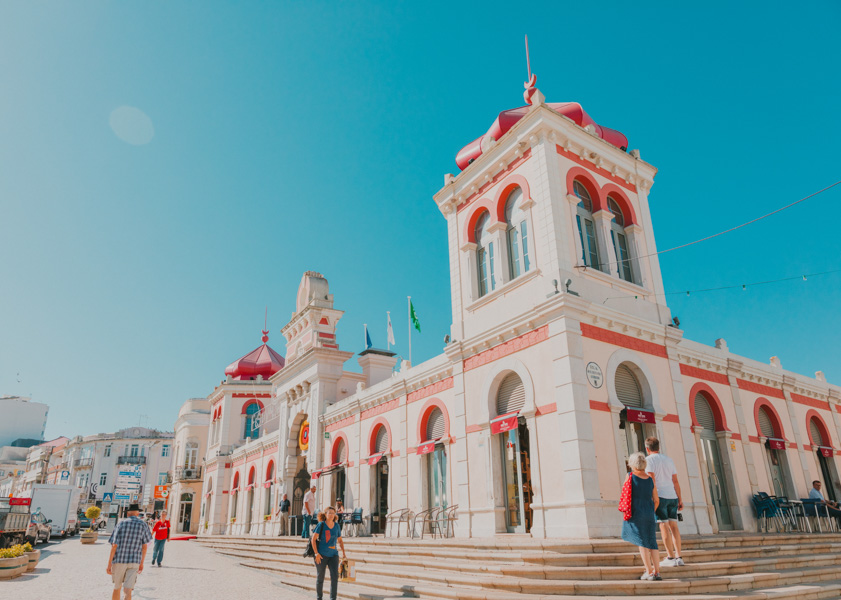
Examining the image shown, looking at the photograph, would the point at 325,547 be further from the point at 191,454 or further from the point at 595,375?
the point at 191,454

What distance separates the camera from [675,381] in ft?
42.7

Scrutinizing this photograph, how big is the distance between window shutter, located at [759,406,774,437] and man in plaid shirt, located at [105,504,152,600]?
55.0 feet

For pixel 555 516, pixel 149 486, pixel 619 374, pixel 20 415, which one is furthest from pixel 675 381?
pixel 20 415

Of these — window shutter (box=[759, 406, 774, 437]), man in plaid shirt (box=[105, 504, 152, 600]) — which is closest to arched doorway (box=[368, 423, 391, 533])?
man in plaid shirt (box=[105, 504, 152, 600])

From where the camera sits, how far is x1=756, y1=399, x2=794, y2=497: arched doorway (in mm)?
16156

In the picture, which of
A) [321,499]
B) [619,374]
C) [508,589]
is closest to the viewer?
[508,589]

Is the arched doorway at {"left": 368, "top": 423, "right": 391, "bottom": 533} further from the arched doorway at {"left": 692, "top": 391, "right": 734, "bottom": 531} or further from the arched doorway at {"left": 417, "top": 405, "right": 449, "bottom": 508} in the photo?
the arched doorway at {"left": 692, "top": 391, "right": 734, "bottom": 531}

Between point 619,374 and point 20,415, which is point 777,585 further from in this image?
point 20,415

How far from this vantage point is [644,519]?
741 centimetres

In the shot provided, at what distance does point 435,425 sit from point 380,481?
3.63 m

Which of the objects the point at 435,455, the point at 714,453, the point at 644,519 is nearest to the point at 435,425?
the point at 435,455

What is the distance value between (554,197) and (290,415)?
55.7 ft

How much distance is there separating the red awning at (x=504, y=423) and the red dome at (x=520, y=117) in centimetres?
707

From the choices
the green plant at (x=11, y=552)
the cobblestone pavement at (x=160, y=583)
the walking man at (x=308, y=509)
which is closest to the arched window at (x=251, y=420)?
the cobblestone pavement at (x=160, y=583)
